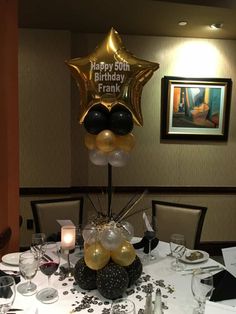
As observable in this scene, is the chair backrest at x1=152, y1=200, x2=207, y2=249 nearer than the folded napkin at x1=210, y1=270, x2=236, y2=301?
No

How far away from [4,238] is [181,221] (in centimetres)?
134

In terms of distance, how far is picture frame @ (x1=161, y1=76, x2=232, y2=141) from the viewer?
150 inches

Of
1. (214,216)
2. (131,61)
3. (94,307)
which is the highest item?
(131,61)

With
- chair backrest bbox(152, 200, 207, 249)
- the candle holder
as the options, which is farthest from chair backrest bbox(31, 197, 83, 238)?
the candle holder

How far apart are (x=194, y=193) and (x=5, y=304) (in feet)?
9.80

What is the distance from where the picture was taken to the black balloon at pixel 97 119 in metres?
1.81

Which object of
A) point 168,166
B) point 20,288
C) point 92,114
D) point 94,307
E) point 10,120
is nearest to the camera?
point 94,307

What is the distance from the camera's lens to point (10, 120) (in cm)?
231

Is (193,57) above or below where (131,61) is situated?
above

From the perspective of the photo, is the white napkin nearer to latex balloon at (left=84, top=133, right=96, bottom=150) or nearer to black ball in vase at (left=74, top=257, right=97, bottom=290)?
black ball in vase at (left=74, top=257, right=97, bottom=290)

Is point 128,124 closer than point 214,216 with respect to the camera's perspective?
Yes

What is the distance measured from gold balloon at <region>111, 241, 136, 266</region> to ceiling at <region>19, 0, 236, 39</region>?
208 centimetres

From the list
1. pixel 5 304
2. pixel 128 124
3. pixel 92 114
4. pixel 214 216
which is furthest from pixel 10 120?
pixel 214 216

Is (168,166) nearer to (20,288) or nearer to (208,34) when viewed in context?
(208,34)
